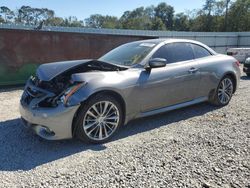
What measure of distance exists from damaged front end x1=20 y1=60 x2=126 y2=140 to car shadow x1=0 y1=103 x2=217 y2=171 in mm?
224

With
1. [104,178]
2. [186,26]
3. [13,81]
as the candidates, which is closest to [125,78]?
[104,178]

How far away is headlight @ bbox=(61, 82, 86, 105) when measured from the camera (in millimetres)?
3686

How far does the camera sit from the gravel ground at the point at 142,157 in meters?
2.99

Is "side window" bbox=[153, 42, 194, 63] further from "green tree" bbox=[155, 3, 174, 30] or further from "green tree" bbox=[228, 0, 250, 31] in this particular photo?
"green tree" bbox=[155, 3, 174, 30]

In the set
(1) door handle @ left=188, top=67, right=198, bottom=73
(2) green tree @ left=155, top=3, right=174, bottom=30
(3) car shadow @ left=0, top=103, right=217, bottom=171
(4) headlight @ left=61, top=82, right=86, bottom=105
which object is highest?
(2) green tree @ left=155, top=3, right=174, bottom=30

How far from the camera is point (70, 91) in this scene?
373cm

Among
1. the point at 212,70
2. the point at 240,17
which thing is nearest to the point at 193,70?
the point at 212,70

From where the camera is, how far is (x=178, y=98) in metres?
4.94

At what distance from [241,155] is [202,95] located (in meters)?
2.02

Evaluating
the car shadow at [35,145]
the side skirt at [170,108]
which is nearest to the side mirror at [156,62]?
the side skirt at [170,108]

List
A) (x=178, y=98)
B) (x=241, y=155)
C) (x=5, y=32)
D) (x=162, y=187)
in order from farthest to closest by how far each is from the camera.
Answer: (x=5, y=32) → (x=178, y=98) → (x=241, y=155) → (x=162, y=187)

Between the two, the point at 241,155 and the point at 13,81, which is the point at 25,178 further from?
the point at 13,81

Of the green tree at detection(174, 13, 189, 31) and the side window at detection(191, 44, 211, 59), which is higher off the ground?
the green tree at detection(174, 13, 189, 31)

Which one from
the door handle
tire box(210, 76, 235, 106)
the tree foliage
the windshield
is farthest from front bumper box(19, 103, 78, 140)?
the tree foliage
